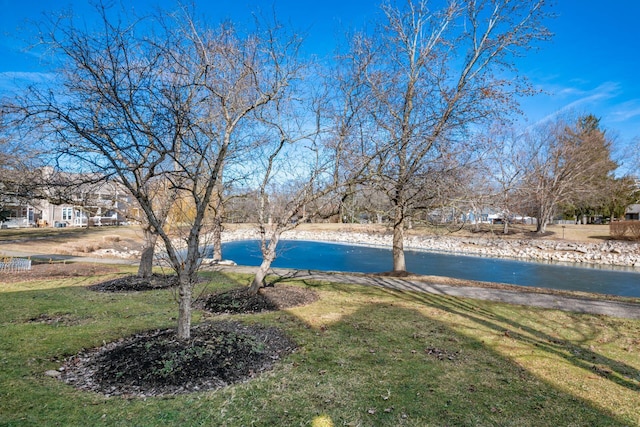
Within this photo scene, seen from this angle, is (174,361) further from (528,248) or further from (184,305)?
(528,248)

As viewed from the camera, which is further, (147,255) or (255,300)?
(147,255)

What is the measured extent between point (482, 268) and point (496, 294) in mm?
10597

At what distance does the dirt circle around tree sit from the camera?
3.84m

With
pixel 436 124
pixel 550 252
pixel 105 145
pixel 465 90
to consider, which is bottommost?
pixel 550 252

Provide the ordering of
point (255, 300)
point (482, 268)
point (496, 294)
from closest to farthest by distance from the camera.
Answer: point (255, 300) → point (496, 294) → point (482, 268)

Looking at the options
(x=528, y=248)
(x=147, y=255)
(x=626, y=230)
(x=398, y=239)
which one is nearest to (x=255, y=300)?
(x=147, y=255)

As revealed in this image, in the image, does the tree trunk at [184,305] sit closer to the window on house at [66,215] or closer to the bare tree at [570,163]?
the bare tree at [570,163]

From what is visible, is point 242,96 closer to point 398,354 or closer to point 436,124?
point 436,124

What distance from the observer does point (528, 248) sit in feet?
83.9

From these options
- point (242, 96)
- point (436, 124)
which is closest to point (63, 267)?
point (242, 96)

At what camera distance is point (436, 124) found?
850cm

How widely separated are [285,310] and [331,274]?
472 cm

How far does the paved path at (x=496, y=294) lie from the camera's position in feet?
25.4

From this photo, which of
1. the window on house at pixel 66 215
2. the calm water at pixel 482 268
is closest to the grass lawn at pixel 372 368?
the calm water at pixel 482 268
